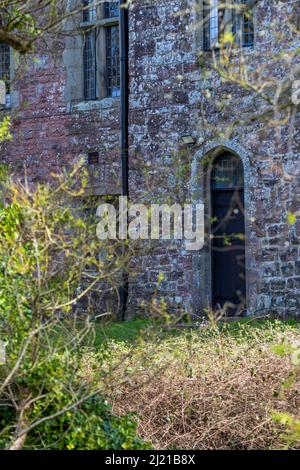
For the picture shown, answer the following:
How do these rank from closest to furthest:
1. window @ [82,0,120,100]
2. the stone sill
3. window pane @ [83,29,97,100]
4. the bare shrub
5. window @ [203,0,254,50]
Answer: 1. the bare shrub
2. window @ [203,0,254,50]
3. the stone sill
4. window @ [82,0,120,100]
5. window pane @ [83,29,97,100]

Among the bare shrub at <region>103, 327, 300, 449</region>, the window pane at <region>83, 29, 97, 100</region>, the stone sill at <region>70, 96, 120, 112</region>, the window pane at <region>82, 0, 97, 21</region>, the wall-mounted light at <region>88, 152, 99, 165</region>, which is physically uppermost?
the window pane at <region>82, 0, 97, 21</region>

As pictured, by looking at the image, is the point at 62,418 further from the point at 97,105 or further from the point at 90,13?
the point at 90,13

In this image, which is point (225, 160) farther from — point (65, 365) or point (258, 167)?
point (65, 365)

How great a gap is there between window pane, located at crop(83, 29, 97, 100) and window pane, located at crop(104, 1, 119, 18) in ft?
1.15

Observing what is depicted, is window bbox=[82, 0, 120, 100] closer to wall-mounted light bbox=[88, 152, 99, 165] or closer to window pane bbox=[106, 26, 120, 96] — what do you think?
window pane bbox=[106, 26, 120, 96]

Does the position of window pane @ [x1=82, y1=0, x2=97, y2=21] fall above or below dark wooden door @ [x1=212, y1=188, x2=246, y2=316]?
above

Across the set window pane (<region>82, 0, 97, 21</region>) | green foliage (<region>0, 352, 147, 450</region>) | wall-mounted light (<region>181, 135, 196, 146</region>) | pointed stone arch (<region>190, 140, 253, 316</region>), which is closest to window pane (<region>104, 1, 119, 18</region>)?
window pane (<region>82, 0, 97, 21</region>)

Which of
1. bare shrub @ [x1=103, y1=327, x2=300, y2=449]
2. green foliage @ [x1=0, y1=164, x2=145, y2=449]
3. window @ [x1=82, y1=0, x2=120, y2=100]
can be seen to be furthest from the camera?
window @ [x1=82, y1=0, x2=120, y2=100]

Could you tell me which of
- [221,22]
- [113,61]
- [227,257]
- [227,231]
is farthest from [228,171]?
[113,61]

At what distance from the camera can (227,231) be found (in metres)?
14.4

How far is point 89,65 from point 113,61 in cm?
47

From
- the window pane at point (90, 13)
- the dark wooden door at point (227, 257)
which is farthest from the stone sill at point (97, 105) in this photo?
the dark wooden door at point (227, 257)

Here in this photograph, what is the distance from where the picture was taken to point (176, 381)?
8.73 meters

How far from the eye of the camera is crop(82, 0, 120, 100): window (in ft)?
51.3
